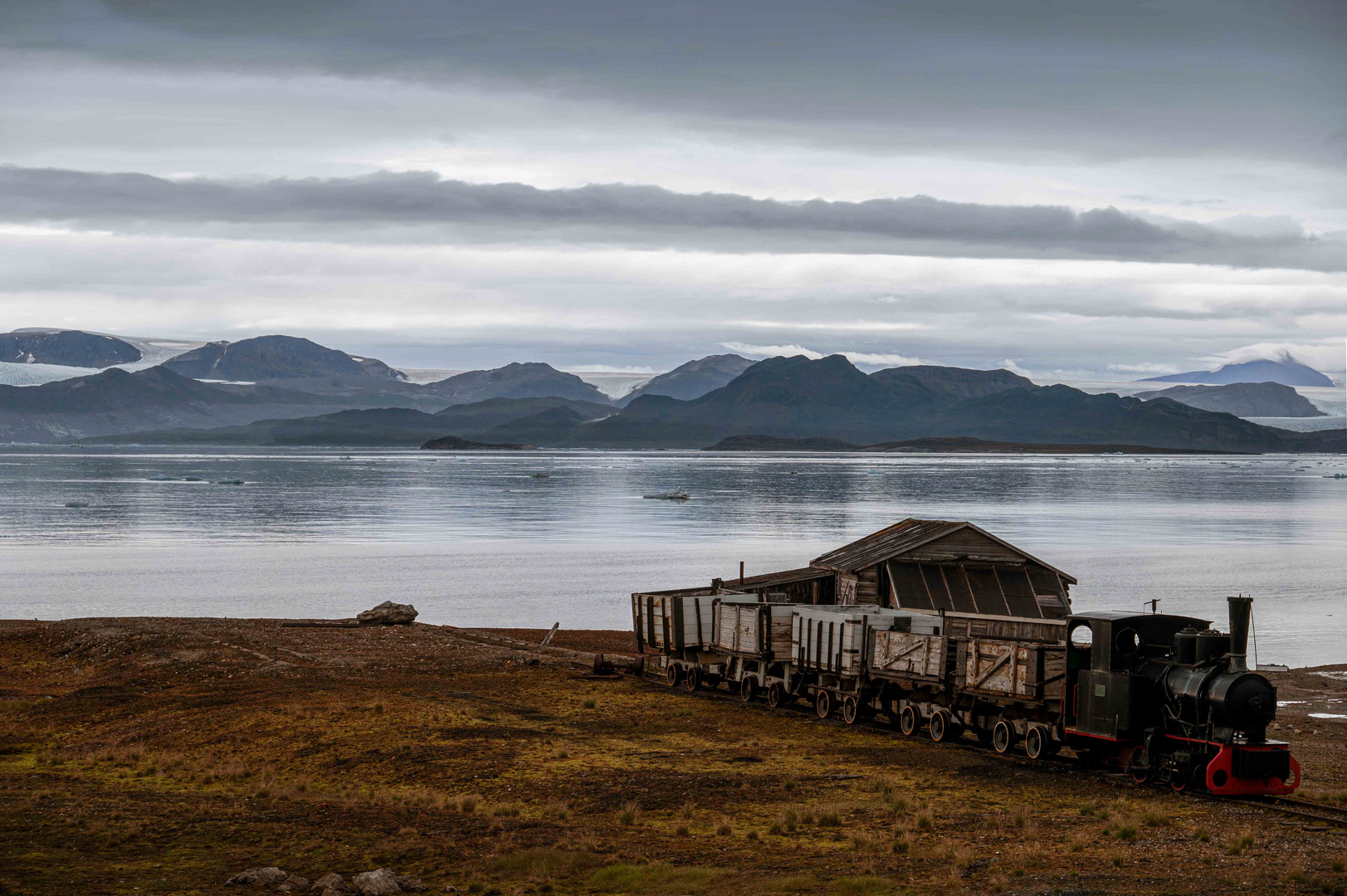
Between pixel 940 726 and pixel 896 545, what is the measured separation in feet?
52.3

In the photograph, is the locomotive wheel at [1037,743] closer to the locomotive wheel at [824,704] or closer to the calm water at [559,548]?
the locomotive wheel at [824,704]

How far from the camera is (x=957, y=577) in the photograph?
41062 millimetres

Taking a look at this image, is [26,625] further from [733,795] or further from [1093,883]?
[1093,883]

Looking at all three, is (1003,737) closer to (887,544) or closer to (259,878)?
(259,878)

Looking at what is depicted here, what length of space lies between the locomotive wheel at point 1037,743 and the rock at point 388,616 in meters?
26.6

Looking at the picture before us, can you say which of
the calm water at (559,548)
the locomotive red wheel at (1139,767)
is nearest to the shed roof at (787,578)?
the calm water at (559,548)

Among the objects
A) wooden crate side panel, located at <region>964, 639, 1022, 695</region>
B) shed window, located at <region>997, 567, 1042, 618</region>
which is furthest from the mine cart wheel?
shed window, located at <region>997, 567, 1042, 618</region>

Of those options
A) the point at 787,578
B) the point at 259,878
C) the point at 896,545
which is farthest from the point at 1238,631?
the point at 787,578

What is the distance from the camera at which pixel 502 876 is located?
1647cm

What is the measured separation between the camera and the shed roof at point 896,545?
40750mm

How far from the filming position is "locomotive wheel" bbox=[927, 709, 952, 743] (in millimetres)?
25766

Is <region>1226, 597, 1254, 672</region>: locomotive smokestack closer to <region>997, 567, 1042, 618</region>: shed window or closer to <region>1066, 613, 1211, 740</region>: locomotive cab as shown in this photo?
<region>1066, 613, 1211, 740</region>: locomotive cab

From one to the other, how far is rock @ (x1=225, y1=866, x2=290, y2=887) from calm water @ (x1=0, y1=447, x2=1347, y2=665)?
38.5 meters

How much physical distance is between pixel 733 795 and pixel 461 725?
8.21 meters
